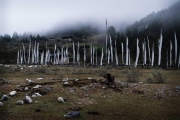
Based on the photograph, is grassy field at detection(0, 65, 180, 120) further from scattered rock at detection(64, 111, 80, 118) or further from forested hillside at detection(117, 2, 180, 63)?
forested hillside at detection(117, 2, 180, 63)

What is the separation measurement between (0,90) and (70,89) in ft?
17.6

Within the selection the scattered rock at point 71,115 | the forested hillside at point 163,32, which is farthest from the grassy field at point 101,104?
the forested hillside at point 163,32

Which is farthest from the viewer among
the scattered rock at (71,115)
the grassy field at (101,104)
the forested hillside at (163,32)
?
the forested hillside at (163,32)

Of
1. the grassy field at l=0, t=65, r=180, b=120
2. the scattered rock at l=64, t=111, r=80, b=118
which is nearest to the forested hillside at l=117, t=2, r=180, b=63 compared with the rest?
the grassy field at l=0, t=65, r=180, b=120

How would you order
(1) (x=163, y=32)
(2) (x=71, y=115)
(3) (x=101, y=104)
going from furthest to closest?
(1) (x=163, y=32), (3) (x=101, y=104), (2) (x=71, y=115)

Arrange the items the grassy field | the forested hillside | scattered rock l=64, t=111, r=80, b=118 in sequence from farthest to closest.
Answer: the forested hillside → the grassy field → scattered rock l=64, t=111, r=80, b=118

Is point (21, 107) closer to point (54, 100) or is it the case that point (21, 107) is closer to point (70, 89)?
point (54, 100)

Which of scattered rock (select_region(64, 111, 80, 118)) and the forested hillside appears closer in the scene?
scattered rock (select_region(64, 111, 80, 118))

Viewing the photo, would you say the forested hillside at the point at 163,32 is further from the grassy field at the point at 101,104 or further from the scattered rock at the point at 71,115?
the scattered rock at the point at 71,115

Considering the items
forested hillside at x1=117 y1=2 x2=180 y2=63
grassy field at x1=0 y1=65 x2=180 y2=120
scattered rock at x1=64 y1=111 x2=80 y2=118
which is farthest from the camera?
forested hillside at x1=117 y1=2 x2=180 y2=63

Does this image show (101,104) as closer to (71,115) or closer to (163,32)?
(71,115)

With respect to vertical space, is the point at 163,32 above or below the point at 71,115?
above

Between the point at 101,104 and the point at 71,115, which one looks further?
the point at 101,104

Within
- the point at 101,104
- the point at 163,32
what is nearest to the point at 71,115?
the point at 101,104
